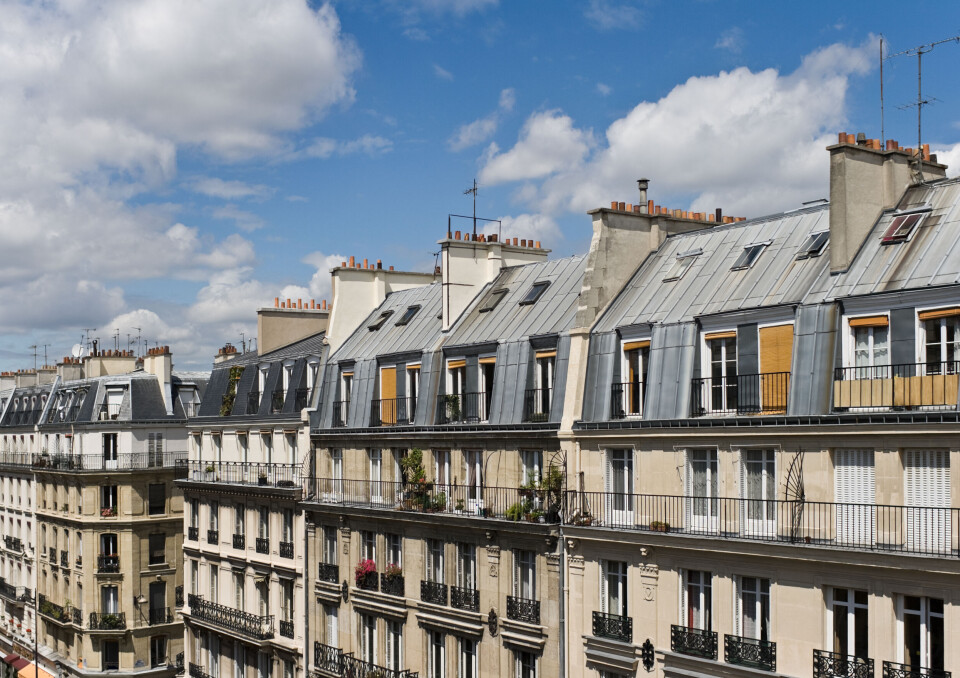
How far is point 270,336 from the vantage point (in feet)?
146

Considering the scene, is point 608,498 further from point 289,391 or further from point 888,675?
point 289,391

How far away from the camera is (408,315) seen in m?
38.1

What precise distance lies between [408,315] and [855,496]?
2019cm

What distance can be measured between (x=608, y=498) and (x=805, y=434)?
6.10m

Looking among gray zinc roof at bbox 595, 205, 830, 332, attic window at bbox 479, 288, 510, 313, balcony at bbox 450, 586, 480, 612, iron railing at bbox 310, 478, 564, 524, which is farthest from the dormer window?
gray zinc roof at bbox 595, 205, 830, 332

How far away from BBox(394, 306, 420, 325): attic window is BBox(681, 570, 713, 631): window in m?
16.4

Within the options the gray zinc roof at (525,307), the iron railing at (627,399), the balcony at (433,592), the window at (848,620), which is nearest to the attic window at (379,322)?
the gray zinc roof at (525,307)

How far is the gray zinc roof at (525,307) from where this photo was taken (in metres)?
30.2

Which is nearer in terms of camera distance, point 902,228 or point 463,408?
point 902,228

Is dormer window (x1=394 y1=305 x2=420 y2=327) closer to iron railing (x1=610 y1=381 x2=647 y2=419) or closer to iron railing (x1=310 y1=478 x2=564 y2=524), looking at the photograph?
iron railing (x1=310 y1=478 x2=564 y2=524)

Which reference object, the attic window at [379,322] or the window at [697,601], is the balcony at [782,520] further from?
the attic window at [379,322]

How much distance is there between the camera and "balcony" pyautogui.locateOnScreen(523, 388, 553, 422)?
28.4m

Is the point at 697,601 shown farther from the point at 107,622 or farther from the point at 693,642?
the point at 107,622

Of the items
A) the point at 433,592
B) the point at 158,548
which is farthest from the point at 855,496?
the point at 158,548
